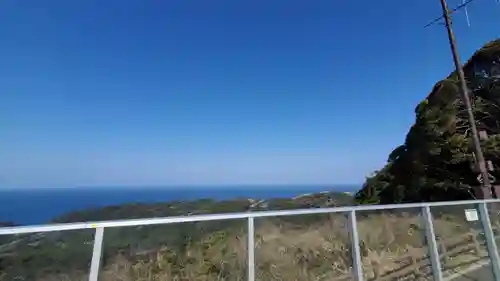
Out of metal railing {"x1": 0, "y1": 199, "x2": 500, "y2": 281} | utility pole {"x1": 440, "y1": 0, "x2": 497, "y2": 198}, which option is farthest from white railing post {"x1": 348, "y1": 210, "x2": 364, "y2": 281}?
utility pole {"x1": 440, "y1": 0, "x2": 497, "y2": 198}

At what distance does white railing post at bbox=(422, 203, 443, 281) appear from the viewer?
3.10m

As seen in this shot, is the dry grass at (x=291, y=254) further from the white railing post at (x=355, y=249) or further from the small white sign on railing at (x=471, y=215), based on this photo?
the small white sign on railing at (x=471, y=215)

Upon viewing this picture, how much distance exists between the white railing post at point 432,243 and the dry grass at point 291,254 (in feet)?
0.21

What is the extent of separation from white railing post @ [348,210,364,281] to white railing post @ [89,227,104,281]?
2.22m

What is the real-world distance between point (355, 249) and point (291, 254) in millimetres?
639

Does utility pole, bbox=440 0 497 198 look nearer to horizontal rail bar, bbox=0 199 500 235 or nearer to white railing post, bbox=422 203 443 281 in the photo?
white railing post, bbox=422 203 443 281

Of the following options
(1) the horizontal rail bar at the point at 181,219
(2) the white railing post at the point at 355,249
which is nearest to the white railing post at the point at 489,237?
(1) the horizontal rail bar at the point at 181,219

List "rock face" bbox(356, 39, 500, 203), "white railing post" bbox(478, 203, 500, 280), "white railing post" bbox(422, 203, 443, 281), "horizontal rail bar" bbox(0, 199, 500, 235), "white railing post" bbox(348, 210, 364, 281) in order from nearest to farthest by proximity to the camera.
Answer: "horizontal rail bar" bbox(0, 199, 500, 235) → "white railing post" bbox(348, 210, 364, 281) → "white railing post" bbox(422, 203, 443, 281) → "white railing post" bbox(478, 203, 500, 280) → "rock face" bbox(356, 39, 500, 203)

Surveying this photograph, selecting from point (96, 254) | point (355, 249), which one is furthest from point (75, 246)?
point (355, 249)

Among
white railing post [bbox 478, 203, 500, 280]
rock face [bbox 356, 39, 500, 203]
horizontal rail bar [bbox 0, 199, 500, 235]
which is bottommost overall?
white railing post [bbox 478, 203, 500, 280]

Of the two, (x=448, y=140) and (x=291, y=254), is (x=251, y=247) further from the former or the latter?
(x=448, y=140)

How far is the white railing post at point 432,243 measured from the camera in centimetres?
310

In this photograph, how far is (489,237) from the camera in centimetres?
362

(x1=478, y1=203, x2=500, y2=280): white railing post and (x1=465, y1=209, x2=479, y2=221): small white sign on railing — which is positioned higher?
(x1=465, y1=209, x2=479, y2=221): small white sign on railing
